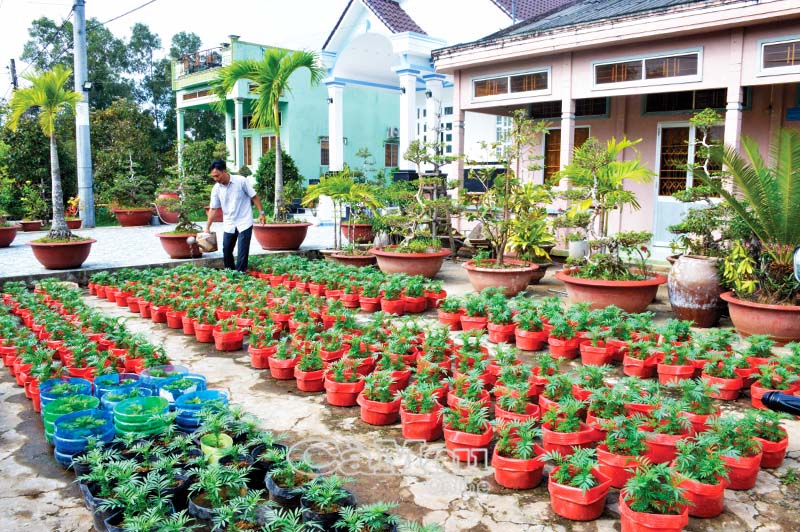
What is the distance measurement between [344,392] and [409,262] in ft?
15.4

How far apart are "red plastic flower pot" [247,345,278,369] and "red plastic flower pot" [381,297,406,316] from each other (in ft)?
6.72

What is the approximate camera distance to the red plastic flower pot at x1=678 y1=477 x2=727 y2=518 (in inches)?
116

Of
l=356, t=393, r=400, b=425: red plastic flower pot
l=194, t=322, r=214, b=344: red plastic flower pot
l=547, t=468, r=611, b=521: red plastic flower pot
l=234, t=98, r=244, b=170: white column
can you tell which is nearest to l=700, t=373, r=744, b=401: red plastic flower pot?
l=547, t=468, r=611, b=521: red plastic flower pot

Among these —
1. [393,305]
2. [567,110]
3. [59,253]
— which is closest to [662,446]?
[393,305]

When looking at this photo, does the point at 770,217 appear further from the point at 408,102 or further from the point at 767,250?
the point at 408,102

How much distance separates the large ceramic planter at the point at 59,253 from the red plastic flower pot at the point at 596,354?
25.2ft

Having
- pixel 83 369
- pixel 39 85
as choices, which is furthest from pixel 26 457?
pixel 39 85

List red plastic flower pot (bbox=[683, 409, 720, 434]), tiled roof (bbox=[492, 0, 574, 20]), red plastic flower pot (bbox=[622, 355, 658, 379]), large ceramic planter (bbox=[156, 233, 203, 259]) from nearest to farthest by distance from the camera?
red plastic flower pot (bbox=[683, 409, 720, 434]) → red plastic flower pot (bbox=[622, 355, 658, 379]) → large ceramic planter (bbox=[156, 233, 203, 259]) → tiled roof (bbox=[492, 0, 574, 20])

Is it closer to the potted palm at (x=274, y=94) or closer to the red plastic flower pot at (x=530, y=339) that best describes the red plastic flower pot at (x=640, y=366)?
the red plastic flower pot at (x=530, y=339)

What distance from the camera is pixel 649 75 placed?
9.23 meters

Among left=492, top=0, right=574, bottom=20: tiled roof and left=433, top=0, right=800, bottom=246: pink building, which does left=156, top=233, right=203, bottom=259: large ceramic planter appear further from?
left=492, top=0, right=574, bottom=20: tiled roof

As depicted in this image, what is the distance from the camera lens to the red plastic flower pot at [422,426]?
385 centimetres

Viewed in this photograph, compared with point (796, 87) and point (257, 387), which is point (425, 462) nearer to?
point (257, 387)

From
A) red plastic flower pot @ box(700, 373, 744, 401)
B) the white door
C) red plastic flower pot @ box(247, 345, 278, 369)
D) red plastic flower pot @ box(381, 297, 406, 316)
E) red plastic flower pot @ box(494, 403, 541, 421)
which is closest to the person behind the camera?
red plastic flower pot @ box(494, 403, 541, 421)
